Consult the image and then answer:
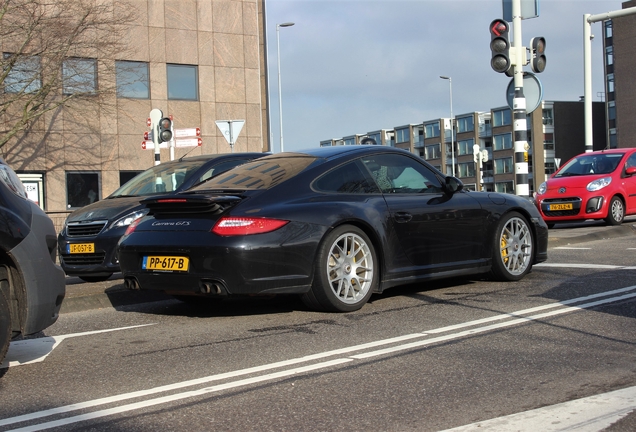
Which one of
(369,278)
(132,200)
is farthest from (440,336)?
(132,200)

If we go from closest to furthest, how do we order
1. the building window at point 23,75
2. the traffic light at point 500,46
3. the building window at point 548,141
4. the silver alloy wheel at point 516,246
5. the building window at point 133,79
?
the silver alloy wheel at point 516,246 → the traffic light at point 500,46 → the building window at point 23,75 → the building window at point 133,79 → the building window at point 548,141

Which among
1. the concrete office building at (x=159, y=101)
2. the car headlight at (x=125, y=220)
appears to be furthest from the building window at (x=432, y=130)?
the car headlight at (x=125, y=220)

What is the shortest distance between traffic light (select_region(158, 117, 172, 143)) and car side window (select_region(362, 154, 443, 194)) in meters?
10.8

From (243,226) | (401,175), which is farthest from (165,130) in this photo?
(243,226)

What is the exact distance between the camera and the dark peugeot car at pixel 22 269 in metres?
4.38

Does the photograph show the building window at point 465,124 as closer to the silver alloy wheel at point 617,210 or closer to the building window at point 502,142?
the building window at point 502,142

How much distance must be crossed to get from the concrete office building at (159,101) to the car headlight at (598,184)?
53.0ft

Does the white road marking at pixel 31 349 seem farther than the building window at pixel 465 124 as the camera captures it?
No

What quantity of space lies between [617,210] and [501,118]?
297ft

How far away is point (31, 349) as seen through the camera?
5500 mm

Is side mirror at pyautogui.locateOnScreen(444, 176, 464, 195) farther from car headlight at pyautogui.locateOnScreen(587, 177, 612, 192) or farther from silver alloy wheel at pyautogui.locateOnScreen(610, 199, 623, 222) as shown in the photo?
silver alloy wheel at pyautogui.locateOnScreen(610, 199, 623, 222)

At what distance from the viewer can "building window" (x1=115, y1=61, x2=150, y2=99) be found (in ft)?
90.2

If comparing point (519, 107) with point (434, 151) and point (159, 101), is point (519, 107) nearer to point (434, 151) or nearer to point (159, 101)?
point (159, 101)

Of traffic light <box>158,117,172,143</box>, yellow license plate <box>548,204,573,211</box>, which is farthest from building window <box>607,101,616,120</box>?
traffic light <box>158,117,172,143</box>
